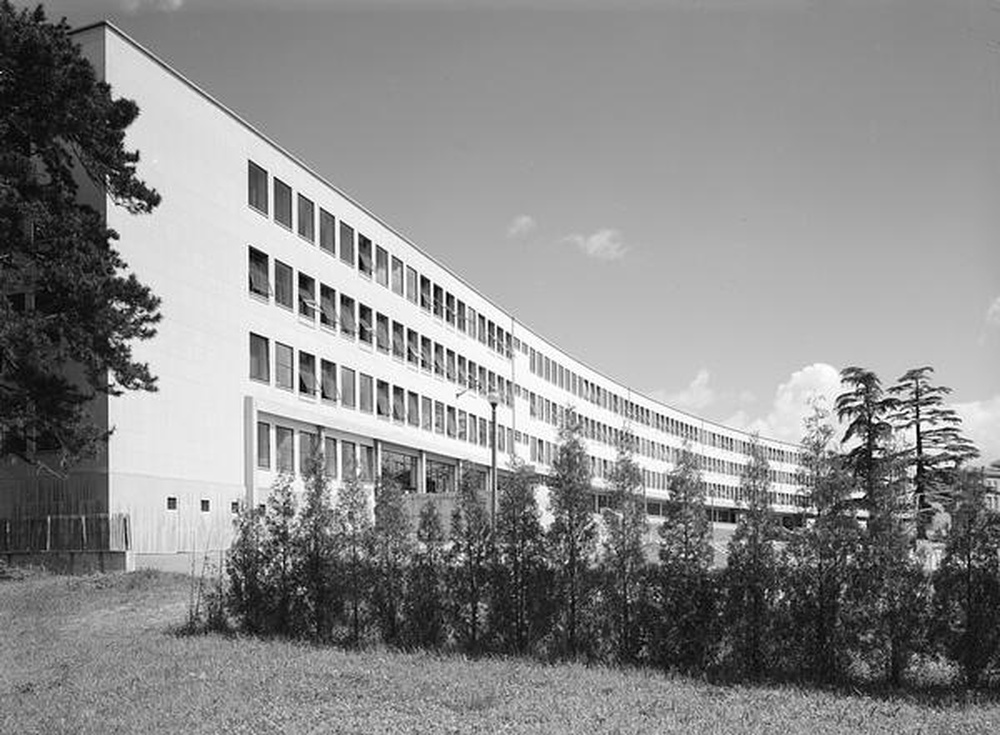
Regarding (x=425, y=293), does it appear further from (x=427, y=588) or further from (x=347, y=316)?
(x=427, y=588)

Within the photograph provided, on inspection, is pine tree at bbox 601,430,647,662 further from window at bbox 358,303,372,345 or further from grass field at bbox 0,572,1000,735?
window at bbox 358,303,372,345

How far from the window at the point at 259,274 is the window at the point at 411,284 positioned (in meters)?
14.6

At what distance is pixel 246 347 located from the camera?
3681cm

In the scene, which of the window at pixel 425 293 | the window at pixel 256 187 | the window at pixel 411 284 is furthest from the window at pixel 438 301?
the window at pixel 256 187

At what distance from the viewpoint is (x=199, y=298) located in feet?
111

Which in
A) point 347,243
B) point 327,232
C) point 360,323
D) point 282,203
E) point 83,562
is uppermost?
point 282,203

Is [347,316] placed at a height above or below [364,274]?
below

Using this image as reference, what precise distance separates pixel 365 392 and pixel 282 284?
8.90 meters

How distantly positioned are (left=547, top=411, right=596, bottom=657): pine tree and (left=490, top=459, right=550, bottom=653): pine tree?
273 mm

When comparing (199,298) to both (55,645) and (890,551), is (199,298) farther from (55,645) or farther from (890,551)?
(890,551)

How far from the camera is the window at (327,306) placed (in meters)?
42.9

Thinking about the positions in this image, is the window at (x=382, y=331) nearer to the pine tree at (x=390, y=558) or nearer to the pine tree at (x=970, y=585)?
the pine tree at (x=390, y=558)

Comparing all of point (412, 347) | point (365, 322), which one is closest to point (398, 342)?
point (412, 347)

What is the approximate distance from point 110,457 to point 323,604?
14.6 m
